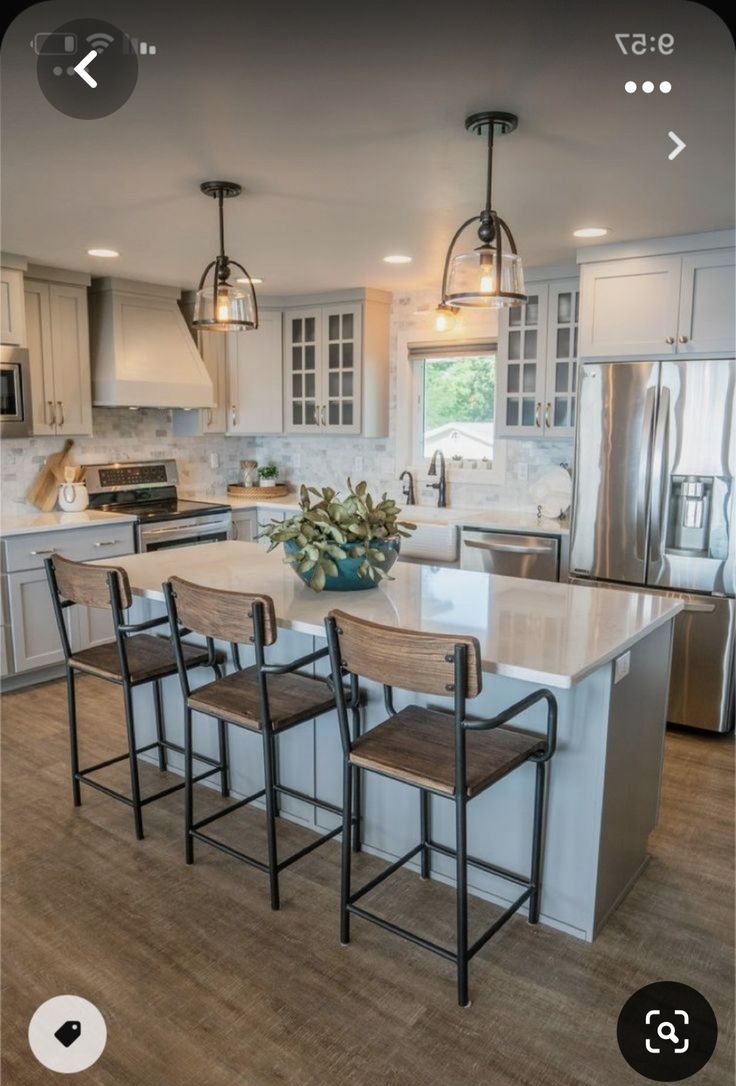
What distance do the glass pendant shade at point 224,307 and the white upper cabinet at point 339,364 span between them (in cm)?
235

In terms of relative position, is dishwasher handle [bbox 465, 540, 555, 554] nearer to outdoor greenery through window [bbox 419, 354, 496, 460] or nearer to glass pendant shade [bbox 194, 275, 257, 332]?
outdoor greenery through window [bbox 419, 354, 496, 460]

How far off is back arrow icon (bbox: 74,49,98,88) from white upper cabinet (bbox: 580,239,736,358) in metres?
2.65

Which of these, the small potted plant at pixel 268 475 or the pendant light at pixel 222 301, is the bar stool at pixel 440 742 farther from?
the small potted plant at pixel 268 475

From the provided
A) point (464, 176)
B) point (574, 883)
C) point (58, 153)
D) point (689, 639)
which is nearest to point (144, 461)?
point (58, 153)

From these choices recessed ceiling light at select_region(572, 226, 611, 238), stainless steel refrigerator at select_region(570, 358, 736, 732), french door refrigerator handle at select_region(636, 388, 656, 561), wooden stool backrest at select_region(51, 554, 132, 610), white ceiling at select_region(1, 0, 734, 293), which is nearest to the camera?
white ceiling at select_region(1, 0, 734, 293)

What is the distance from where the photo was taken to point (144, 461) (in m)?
5.38

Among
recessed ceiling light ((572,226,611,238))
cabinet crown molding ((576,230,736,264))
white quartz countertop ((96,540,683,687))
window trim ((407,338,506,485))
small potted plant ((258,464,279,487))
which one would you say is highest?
recessed ceiling light ((572,226,611,238))

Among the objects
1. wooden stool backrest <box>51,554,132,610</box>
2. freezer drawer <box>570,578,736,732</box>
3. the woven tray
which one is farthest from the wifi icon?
the woven tray

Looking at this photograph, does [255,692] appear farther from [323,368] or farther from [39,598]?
[323,368]

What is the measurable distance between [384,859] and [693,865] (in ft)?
3.48

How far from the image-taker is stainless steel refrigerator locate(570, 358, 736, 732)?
3533 mm

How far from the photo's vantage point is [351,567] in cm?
265

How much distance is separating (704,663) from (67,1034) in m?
3.04

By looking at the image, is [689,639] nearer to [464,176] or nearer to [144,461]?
[464,176]
